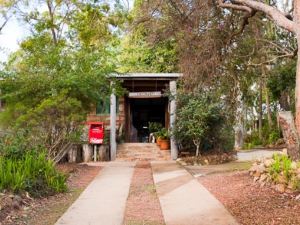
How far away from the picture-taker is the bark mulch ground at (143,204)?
5602 millimetres

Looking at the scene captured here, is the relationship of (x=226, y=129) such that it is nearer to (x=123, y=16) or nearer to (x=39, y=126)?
(x=39, y=126)

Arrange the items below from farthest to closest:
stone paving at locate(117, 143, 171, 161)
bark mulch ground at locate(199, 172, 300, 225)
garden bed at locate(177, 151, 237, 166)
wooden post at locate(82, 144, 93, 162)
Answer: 1. stone paving at locate(117, 143, 171, 161)
2. wooden post at locate(82, 144, 93, 162)
3. garden bed at locate(177, 151, 237, 166)
4. bark mulch ground at locate(199, 172, 300, 225)

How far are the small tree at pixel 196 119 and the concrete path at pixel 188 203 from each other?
3791 mm

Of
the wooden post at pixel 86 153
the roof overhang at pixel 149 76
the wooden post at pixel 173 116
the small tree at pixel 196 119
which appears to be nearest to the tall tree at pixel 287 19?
→ the small tree at pixel 196 119

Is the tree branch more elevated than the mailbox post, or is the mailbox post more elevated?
the tree branch

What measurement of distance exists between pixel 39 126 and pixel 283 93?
14.2 meters

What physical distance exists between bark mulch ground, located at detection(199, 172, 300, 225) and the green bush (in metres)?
3.03

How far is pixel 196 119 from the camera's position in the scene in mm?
13766

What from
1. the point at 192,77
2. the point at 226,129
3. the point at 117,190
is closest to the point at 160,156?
the point at 226,129

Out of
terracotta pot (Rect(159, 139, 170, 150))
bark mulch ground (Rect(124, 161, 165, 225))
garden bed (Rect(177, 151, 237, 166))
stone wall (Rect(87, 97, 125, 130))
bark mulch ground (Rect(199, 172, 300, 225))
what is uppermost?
stone wall (Rect(87, 97, 125, 130))

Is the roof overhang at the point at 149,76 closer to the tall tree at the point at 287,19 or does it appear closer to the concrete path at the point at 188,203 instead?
the tall tree at the point at 287,19

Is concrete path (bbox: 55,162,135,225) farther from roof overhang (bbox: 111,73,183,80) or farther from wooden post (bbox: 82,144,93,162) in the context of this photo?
roof overhang (bbox: 111,73,183,80)

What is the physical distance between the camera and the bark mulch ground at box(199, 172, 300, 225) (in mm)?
5239

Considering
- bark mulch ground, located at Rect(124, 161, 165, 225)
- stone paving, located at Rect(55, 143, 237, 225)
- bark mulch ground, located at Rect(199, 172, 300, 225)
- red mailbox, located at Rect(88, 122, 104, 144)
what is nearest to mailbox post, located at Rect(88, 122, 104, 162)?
red mailbox, located at Rect(88, 122, 104, 144)
